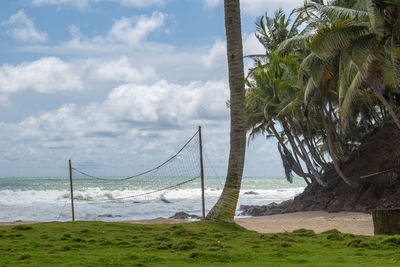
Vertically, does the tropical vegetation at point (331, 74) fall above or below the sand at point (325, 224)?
above

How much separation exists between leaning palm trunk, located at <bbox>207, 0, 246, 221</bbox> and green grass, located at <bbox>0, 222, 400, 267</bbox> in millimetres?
746

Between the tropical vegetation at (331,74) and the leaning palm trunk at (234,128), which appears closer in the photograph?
the leaning palm trunk at (234,128)

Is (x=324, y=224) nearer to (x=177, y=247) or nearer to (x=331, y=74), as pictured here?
(x=331, y=74)

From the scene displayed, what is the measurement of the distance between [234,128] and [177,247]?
3.90 meters

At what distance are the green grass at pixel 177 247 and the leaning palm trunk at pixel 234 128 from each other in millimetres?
746

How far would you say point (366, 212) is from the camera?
18453mm

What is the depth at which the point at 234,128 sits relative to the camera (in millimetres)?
10758

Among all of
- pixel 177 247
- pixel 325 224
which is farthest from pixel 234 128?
pixel 325 224

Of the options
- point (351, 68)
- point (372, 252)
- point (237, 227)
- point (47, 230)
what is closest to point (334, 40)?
point (351, 68)

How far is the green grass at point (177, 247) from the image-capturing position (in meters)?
6.33

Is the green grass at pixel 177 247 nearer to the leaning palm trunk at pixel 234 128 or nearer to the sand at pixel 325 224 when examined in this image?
the leaning palm trunk at pixel 234 128

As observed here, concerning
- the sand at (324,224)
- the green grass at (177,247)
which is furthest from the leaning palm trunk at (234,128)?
the sand at (324,224)

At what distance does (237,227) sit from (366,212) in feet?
31.7

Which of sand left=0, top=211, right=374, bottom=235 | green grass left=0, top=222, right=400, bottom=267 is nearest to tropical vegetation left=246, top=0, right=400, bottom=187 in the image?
sand left=0, top=211, right=374, bottom=235
